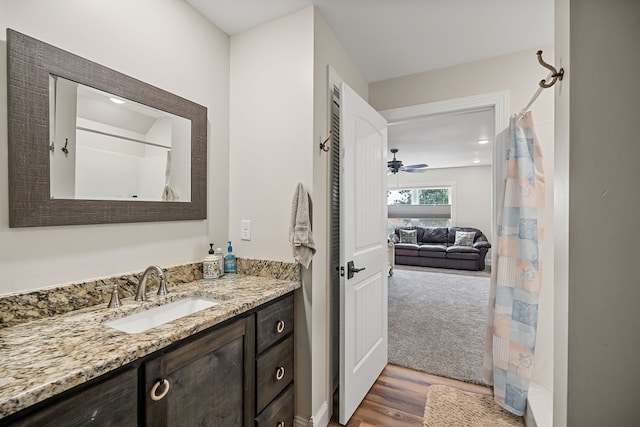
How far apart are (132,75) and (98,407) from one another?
135cm

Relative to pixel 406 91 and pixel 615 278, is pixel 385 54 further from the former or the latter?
pixel 615 278

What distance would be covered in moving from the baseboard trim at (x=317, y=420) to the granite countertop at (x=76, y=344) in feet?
2.72

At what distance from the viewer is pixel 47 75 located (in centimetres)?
108

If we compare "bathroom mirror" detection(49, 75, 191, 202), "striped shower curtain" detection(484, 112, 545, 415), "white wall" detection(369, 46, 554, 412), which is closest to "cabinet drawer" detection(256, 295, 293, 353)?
"bathroom mirror" detection(49, 75, 191, 202)

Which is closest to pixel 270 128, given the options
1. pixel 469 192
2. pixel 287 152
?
pixel 287 152

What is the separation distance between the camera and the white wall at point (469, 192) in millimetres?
7391

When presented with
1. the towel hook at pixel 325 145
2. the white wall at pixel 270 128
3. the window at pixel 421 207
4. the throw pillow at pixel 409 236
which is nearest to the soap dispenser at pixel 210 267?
the white wall at pixel 270 128

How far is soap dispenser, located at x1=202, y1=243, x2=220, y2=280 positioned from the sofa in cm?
576

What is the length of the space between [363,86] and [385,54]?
15.0 inches

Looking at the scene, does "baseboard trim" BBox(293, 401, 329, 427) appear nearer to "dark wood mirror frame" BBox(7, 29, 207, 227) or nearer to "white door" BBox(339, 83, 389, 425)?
"white door" BBox(339, 83, 389, 425)

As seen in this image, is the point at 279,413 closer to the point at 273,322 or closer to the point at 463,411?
the point at 273,322

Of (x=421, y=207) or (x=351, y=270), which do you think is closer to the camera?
(x=351, y=270)

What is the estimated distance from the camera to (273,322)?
56.2 inches

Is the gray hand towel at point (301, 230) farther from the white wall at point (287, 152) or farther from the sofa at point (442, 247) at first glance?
the sofa at point (442, 247)
